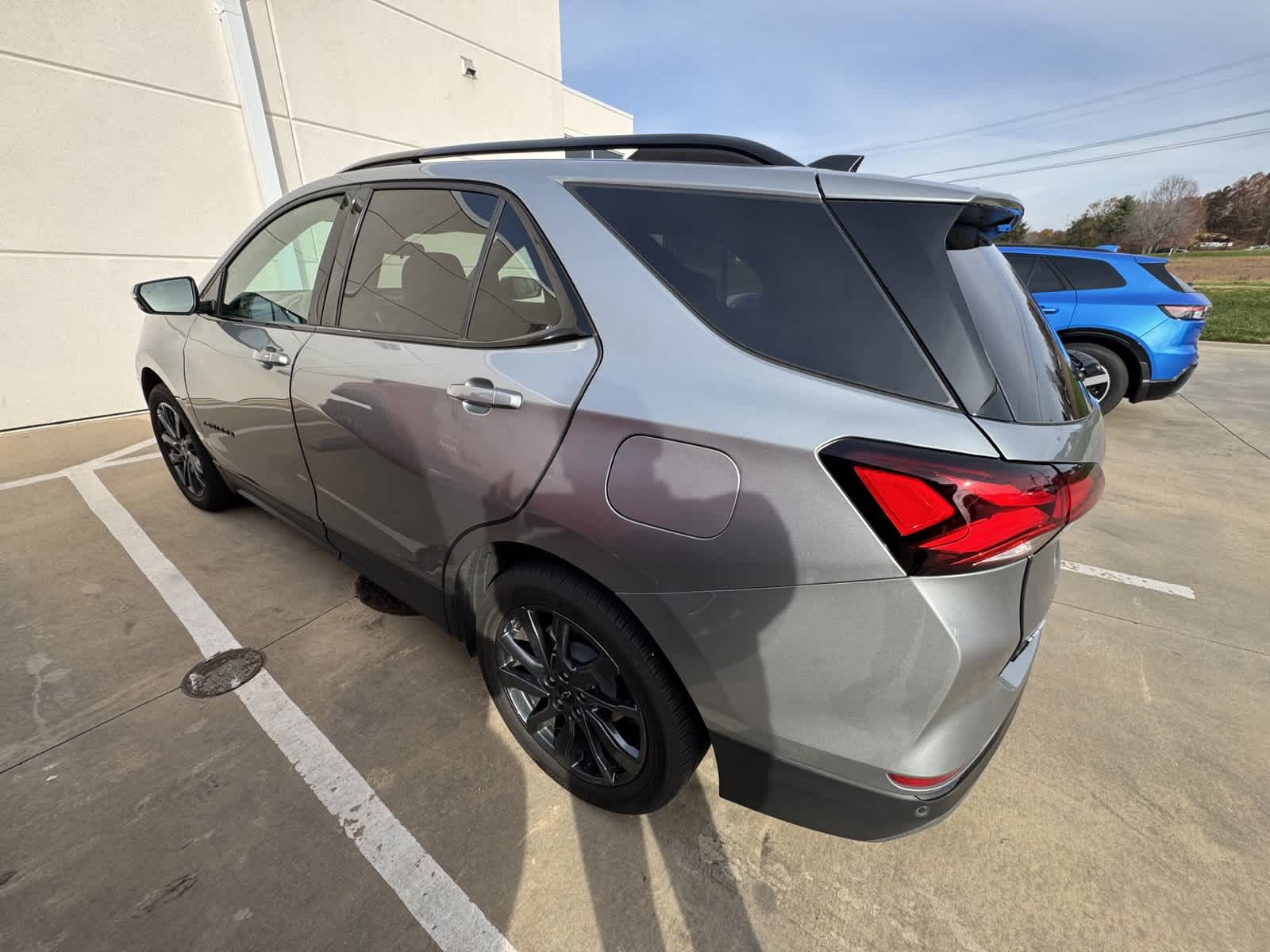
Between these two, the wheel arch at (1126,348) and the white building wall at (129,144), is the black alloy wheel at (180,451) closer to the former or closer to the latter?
the white building wall at (129,144)

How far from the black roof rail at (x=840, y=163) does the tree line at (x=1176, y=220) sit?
57128mm

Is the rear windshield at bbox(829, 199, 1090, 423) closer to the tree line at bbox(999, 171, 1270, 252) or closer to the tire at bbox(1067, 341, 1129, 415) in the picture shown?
the tire at bbox(1067, 341, 1129, 415)

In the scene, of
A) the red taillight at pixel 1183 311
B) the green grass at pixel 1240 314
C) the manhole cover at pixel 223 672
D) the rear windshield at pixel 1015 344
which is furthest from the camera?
the green grass at pixel 1240 314

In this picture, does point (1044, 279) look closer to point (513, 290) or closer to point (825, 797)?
point (513, 290)

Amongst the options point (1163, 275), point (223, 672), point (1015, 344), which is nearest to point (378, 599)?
point (223, 672)

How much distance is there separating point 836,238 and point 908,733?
1.05 metres

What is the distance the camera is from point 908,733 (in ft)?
3.84

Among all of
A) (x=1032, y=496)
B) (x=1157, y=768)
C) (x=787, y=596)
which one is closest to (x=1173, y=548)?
(x=1157, y=768)

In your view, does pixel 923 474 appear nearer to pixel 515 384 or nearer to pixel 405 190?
pixel 515 384

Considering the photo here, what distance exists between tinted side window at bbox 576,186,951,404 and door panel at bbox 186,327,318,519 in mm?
1602

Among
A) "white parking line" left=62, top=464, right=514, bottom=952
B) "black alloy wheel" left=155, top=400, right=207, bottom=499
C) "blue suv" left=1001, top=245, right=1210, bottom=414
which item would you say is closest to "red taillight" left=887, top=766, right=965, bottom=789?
"white parking line" left=62, top=464, right=514, bottom=952

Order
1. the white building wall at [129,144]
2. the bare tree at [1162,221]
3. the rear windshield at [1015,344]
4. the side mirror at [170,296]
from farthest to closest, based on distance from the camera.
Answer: the bare tree at [1162,221] < the white building wall at [129,144] < the side mirror at [170,296] < the rear windshield at [1015,344]

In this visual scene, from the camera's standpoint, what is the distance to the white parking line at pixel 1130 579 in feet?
9.70

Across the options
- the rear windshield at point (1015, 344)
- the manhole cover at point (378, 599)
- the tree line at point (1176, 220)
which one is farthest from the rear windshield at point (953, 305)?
the tree line at point (1176, 220)
